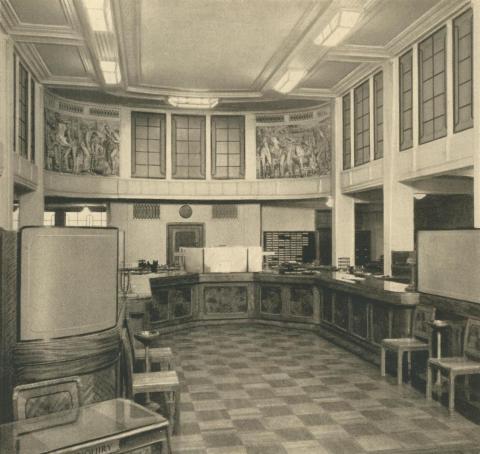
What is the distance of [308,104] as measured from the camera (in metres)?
15.1

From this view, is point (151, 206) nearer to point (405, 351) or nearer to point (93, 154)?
point (93, 154)

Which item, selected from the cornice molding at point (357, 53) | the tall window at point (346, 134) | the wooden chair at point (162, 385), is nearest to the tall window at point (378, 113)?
the cornice molding at point (357, 53)

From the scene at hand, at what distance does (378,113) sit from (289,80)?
208cm

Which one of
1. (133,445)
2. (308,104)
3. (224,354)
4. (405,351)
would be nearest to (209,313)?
(224,354)

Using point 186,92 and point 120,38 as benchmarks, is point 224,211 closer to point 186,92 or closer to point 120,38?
point 186,92

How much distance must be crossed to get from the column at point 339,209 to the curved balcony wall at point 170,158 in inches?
38.4

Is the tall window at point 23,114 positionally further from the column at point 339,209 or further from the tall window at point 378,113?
the tall window at point 378,113

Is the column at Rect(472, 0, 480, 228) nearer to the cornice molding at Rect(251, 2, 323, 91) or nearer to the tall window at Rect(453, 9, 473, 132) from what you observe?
the tall window at Rect(453, 9, 473, 132)

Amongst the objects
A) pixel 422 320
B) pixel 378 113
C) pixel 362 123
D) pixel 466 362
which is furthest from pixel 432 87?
pixel 466 362

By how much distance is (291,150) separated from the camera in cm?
1540

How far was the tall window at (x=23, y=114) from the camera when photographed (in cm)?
1100

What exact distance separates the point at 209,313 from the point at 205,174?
558cm

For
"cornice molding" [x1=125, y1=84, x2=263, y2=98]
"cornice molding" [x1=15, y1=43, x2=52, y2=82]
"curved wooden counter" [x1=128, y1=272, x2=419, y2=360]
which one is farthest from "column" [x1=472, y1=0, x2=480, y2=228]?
"cornice molding" [x1=15, y1=43, x2=52, y2=82]

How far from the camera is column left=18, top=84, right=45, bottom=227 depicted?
40.0ft
